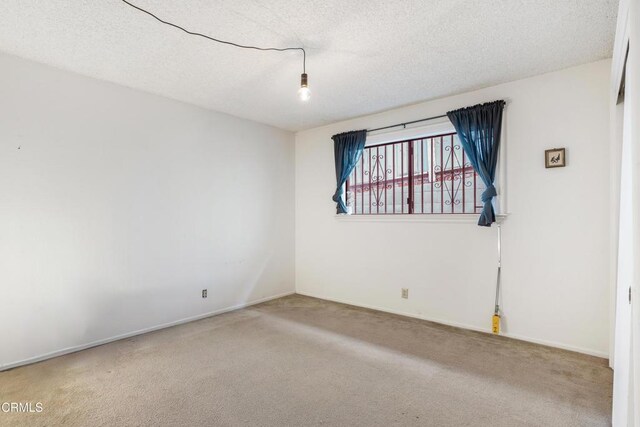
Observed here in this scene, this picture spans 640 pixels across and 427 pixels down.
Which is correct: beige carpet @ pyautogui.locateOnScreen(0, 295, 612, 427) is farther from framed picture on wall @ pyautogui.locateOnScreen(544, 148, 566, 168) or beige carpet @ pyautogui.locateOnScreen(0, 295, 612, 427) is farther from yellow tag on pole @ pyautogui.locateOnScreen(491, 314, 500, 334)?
framed picture on wall @ pyautogui.locateOnScreen(544, 148, 566, 168)

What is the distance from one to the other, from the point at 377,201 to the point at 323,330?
1768 millimetres

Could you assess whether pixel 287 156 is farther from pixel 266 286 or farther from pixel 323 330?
pixel 323 330

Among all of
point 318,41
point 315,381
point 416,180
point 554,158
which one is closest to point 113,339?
point 315,381

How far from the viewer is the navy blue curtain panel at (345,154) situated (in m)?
4.22

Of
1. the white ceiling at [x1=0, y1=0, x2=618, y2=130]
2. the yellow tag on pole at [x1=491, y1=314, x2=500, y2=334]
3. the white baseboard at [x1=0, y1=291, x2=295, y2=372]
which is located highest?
the white ceiling at [x1=0, y1=0, x2=618, y2=130]

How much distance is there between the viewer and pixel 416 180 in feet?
12.5

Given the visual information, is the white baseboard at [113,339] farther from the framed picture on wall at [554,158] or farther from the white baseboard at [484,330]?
the framed picture on wall at [554,158]

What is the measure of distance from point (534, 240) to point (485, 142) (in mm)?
1042

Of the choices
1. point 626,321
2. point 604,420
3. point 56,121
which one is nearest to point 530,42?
point 626,321

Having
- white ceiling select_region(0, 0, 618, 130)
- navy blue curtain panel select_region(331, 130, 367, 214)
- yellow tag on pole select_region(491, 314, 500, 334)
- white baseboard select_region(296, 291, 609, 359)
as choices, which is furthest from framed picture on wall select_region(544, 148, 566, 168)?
navy blue curtain panel select_region(331, 130, 367, 214)

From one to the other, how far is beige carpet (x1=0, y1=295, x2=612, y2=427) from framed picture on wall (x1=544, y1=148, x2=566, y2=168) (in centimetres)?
164

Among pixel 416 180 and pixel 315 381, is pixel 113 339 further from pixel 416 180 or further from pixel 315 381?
pixel 416 180

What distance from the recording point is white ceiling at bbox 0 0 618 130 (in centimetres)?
202

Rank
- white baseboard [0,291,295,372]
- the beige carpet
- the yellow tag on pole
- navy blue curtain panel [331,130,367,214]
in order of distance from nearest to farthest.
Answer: the beige carpet, white baseboard [0,291,295,372], the yellow tag on pole, navy blue curtain panel [331,130,367,214]
